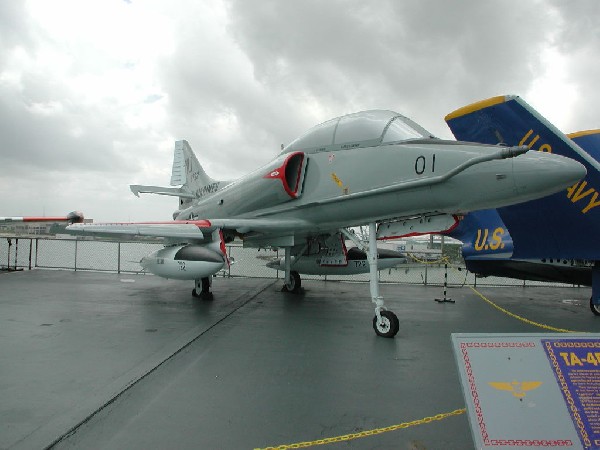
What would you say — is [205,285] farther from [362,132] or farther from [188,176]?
[188,176]

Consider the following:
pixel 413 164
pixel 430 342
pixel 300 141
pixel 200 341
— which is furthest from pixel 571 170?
pixel 200 341

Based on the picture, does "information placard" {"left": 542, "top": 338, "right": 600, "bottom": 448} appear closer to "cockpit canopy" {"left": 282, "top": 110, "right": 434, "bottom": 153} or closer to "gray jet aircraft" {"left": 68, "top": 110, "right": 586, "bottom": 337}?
"gray jet aircraft" {"left": 68, "top": 110, "right": 586, "bottom": 337}

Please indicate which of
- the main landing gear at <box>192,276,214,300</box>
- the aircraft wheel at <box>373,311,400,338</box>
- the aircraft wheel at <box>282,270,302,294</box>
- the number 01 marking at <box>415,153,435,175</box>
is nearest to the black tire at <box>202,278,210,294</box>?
the main landing gear at <box>192,276,214,300</box>

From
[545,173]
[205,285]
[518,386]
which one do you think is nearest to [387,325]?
[545,173]

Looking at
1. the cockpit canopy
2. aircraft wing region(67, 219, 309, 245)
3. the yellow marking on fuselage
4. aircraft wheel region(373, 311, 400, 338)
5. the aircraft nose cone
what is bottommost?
aircraft wheel region(373, 311, 400, 338)

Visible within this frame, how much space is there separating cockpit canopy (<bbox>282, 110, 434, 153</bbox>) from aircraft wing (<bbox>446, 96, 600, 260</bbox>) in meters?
2.56

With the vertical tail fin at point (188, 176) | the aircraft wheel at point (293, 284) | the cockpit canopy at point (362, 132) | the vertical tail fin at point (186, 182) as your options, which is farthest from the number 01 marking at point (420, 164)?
the vertical tail fin at point (188, 176)

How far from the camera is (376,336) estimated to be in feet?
19.1

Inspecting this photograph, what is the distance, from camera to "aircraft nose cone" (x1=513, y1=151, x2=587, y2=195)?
458cm

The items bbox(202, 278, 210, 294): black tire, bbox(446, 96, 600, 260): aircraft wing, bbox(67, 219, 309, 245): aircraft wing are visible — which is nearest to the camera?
bbox(446, 96, 600, 260): aircraft wing

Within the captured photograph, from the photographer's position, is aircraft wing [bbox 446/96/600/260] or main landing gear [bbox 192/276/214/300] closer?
aircraft wing [bbox 446/96/600/260]

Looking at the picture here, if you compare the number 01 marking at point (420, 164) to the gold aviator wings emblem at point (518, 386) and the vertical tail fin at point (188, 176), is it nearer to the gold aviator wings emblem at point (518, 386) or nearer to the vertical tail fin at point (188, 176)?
the gold aviator wings emblem at point (518, 386)

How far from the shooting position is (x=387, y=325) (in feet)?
18.7

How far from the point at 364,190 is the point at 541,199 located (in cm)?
394
